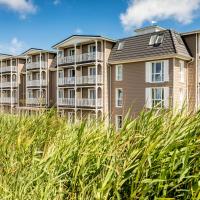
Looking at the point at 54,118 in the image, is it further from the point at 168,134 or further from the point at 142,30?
the point at 142,30

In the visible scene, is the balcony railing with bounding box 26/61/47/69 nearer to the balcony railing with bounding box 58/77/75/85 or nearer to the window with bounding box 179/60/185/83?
the balcony railing with bounding box 58/77/75/85

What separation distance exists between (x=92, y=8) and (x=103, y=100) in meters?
10.1

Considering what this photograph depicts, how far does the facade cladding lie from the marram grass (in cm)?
1289

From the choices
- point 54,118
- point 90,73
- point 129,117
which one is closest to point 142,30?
point 90,73

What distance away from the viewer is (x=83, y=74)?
1126 inches

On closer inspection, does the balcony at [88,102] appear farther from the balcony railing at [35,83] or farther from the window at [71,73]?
the balcony railing at [35,83]

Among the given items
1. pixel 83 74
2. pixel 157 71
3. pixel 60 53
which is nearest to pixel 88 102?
pixel 83 74

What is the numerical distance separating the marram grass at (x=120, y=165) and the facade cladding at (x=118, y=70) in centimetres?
1289

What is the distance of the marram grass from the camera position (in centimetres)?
315

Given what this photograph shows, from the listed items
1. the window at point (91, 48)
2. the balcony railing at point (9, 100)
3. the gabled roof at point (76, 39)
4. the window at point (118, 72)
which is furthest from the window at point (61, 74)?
the balcony railing at point (9, 100)

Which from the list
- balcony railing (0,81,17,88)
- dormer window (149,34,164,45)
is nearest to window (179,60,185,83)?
dormer window (149,34,164,45)

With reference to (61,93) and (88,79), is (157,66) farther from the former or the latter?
(61,93)

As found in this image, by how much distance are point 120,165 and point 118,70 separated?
23.0m

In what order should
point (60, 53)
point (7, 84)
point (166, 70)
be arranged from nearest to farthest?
1. point (166, 70)
2. point (60, 53)
3. point (7, 84)
